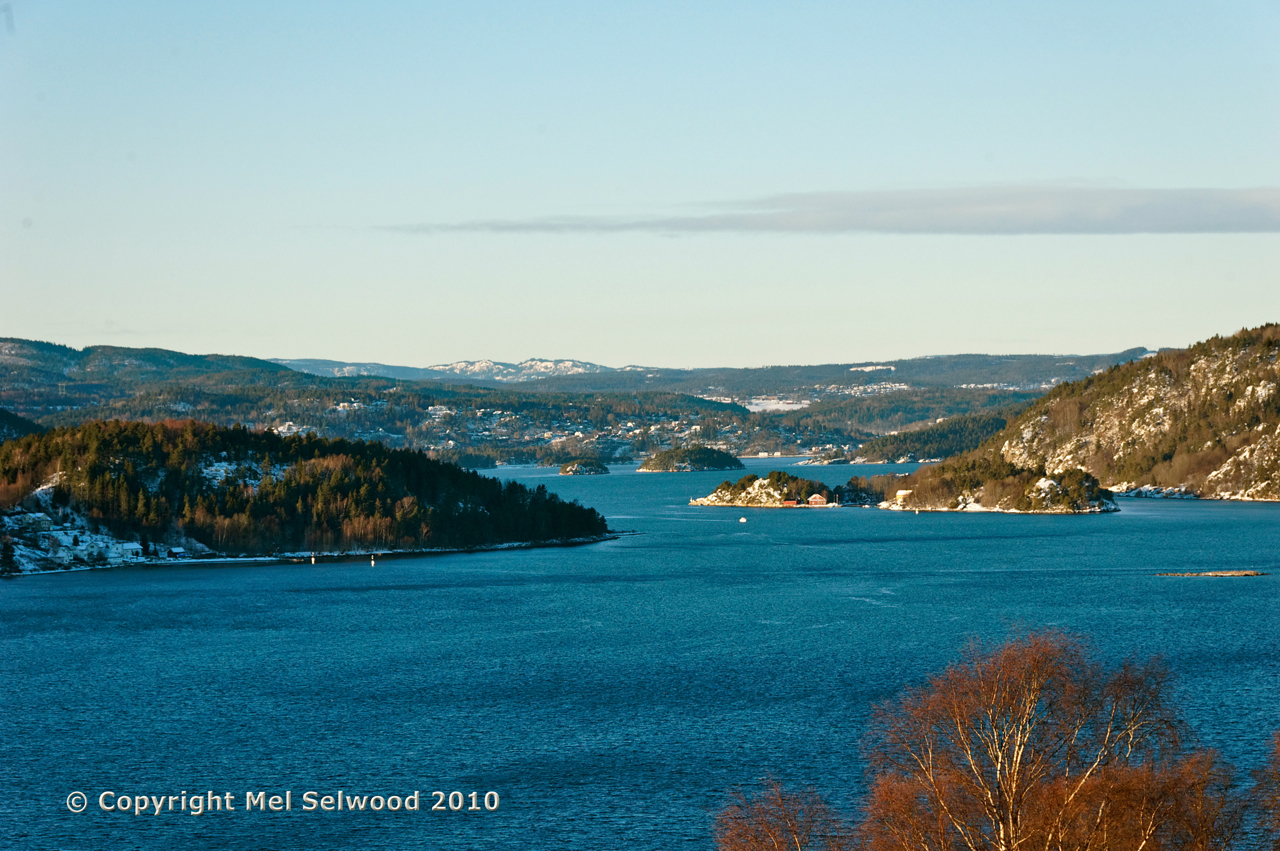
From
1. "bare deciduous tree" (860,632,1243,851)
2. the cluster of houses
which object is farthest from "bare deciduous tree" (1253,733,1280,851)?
the cluster of houses

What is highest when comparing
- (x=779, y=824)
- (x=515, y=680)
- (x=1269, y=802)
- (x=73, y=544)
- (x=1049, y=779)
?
(x=1049, y=779)

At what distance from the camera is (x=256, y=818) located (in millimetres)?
55250

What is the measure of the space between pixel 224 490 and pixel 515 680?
110 metres

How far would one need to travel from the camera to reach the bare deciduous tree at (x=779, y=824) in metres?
42.2

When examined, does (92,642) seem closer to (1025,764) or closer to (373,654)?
Answer: (373,654)

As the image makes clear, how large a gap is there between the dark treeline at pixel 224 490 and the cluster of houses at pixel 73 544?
3328mm

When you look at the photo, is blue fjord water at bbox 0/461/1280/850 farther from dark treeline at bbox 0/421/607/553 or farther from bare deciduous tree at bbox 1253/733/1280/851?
dark treeline at bbox 0/421/607/553

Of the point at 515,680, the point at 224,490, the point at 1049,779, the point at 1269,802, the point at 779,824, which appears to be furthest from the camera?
the point at 224,490

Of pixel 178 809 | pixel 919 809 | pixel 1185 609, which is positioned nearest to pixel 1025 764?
pixel 919 809

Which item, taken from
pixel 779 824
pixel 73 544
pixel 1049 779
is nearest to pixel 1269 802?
pixel 1049 779

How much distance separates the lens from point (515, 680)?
84.9 meters

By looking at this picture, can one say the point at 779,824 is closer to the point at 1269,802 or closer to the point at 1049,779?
the point at 1049,779

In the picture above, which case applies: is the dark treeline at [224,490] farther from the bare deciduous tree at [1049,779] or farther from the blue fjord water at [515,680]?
the bare deciduous tree at [1049,779]

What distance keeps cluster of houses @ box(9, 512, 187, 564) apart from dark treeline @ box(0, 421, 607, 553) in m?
3.33
